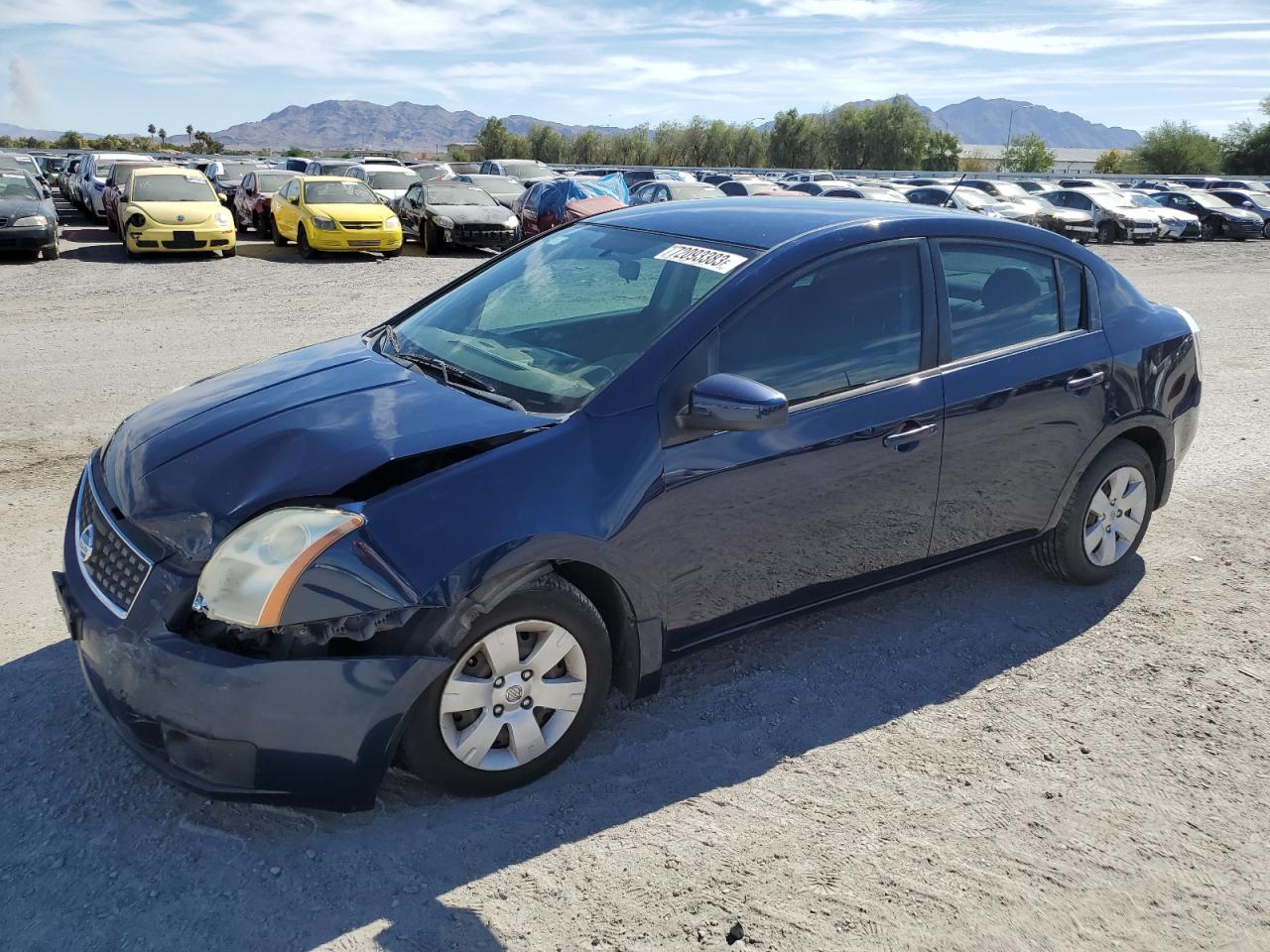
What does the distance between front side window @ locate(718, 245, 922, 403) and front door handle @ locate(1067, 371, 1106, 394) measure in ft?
2.81

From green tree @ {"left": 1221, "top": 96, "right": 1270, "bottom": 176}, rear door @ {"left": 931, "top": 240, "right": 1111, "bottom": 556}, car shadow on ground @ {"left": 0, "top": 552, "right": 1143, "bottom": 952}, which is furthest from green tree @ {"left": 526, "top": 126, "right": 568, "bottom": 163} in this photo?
car shadow on ground @ {"left": 0, "top": 552, "right": 1143, "bottom": 952}

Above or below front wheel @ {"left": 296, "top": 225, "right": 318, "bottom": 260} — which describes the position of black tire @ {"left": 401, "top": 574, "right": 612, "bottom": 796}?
below

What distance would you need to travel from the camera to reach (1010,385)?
13.2 feet

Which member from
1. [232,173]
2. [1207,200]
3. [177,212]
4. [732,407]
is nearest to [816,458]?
[732,407]

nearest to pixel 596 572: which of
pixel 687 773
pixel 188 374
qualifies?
pixel 687 773

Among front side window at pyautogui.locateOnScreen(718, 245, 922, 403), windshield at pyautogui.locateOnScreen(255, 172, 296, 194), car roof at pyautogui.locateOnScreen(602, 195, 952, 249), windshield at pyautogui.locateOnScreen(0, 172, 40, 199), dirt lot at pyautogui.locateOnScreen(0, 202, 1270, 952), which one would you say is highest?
windshield at pyautogui.locateOnScreen(255, 172, 296, 194)

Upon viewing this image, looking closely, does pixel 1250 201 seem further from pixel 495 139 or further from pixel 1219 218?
pixel 495 139

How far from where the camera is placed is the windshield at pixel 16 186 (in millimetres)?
16562

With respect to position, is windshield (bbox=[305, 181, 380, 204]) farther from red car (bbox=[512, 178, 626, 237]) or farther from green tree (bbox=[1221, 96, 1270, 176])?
green tree (bbox=[1221, 96, 1270, 176])

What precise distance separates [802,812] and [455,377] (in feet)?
5.99

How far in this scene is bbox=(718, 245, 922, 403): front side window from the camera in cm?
344

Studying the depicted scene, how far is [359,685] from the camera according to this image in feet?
8.71

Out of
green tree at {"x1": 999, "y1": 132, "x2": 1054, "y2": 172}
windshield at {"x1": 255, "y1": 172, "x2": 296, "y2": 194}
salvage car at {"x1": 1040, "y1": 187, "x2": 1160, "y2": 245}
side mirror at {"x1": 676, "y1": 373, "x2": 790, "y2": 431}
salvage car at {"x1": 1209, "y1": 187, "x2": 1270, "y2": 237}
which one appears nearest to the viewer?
side mirror at {"x1": 676, "y1": 373, "x2": 790, "y2": 431}

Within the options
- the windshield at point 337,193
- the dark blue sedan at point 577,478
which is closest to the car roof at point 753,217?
the dark blue sedan at point 577,478
